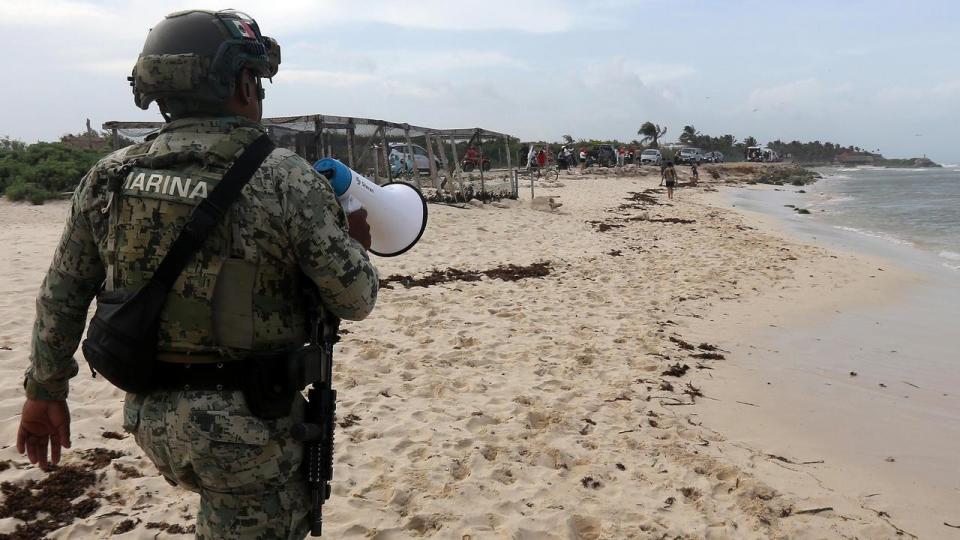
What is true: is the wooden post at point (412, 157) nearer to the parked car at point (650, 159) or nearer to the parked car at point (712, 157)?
the parked car at point (650, 159)

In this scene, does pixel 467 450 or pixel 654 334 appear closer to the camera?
pixel 467 450

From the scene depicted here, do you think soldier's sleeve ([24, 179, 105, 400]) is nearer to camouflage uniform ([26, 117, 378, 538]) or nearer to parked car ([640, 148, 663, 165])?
camouflage uniform ([26, 117, 378, 538])

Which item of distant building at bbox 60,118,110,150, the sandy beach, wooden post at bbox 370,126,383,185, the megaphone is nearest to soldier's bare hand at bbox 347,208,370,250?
the megaphone

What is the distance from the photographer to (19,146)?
19.2 m

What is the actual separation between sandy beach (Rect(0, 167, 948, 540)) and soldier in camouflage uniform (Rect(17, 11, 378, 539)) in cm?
157

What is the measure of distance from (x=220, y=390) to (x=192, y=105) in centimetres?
70

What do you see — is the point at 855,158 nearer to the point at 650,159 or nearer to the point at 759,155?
the point at 759,155

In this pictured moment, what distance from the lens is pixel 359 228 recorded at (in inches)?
76.8

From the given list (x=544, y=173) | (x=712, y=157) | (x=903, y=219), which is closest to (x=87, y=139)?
(x=544, y=173)

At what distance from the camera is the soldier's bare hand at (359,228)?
1.94 metres

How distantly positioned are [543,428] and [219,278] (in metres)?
3.02

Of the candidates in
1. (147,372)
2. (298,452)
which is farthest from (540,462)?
(147,372)

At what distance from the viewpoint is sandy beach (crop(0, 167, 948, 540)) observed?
10.5ft

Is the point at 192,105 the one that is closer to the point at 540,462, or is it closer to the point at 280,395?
the point at 280,395
